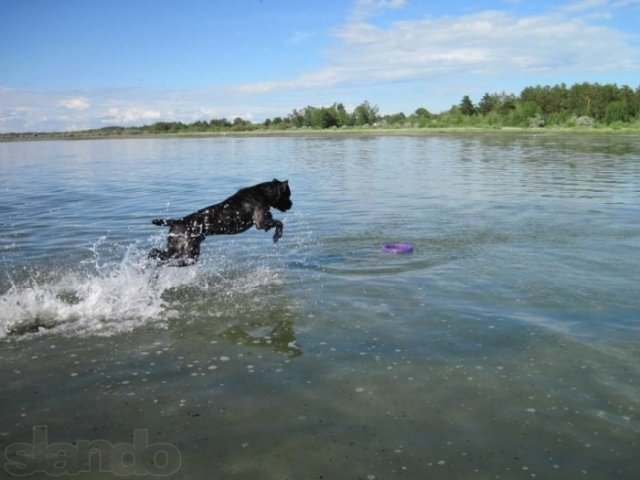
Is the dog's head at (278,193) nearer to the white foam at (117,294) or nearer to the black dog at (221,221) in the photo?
the black dog at (221,221)

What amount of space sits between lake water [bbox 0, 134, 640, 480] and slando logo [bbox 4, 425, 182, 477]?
0.02m

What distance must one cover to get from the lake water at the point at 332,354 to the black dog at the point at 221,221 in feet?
1.81

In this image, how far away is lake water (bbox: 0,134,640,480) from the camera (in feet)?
15.2

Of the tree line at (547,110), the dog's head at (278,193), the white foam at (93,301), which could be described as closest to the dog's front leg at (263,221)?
the dog's head at (278,193)

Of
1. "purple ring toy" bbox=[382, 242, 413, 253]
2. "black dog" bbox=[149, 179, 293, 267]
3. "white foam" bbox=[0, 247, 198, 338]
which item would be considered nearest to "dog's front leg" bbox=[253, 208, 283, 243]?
"black dog" bbox=[149, 179, 293, 267]

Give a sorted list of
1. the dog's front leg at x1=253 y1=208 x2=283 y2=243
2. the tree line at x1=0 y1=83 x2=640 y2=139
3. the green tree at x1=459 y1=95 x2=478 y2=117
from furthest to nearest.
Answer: the green tree at x1=459 y1=95 x2=478 y2=117 → the tree line at x1=0 y1=83 x2=640 y2=139 → the dog's front leg at x1=253 y1=208 x2=283 y2=243

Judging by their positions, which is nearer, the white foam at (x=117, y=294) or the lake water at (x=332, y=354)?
the lake water at (x=332, y=354)

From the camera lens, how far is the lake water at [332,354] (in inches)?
183

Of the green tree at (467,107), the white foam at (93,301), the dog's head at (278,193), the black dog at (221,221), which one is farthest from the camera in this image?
the green tree at (467,107)

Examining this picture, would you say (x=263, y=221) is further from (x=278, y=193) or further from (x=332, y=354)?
(x=332, y=354)

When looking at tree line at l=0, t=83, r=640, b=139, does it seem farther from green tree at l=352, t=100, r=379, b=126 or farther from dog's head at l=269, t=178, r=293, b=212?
dog's head at l=269, t=178, r=293, b=212

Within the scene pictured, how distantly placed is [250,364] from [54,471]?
2.40 meters

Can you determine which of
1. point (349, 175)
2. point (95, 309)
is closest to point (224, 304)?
point (95, 309)

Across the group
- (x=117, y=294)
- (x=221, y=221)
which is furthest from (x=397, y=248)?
(x=117, y=294)
